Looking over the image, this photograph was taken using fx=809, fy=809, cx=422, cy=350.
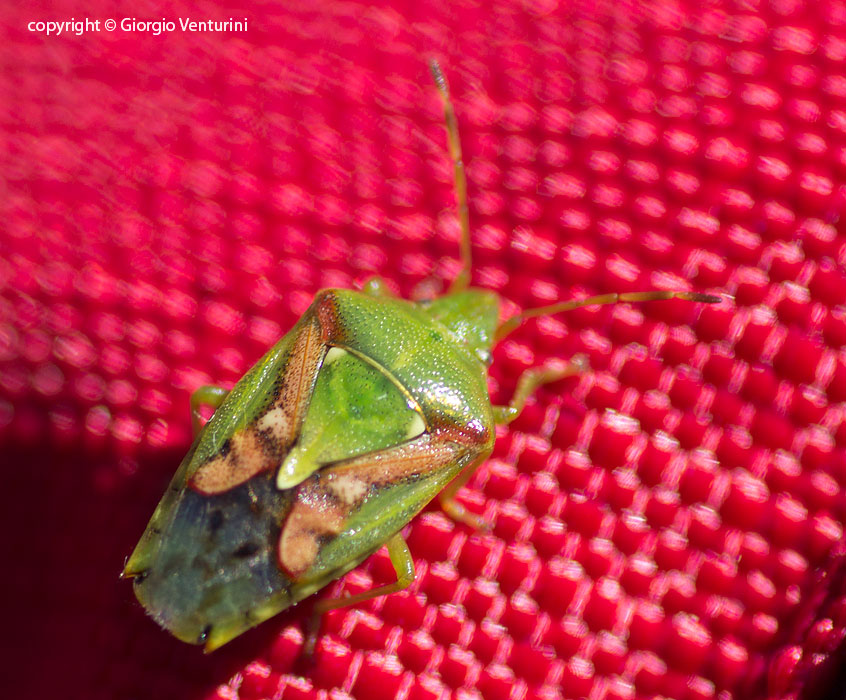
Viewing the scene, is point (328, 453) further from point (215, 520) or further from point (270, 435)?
point (215, 520)

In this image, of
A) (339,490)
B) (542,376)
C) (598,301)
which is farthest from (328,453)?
(598,301)

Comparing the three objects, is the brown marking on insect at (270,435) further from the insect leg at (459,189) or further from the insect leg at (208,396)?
the insect leg at (459,189)

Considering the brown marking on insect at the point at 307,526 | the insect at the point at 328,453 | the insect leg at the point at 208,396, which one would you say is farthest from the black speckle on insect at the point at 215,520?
the insect leg at the point at 208,396

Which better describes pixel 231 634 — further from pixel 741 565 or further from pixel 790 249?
pixel 790 249

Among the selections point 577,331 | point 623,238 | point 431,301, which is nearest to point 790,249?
point 623,238

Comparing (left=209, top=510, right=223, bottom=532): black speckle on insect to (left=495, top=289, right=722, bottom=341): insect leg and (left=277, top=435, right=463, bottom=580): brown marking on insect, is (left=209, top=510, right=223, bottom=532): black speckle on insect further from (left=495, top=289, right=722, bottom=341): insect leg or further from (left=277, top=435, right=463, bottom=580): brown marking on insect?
(left=495, top=289, right=722, bottom=341): insect leg

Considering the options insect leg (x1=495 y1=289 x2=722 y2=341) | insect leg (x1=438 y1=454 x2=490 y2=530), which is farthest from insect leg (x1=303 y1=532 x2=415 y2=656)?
insect leg (x1=495 y1=289 x2=722 y2=341)
